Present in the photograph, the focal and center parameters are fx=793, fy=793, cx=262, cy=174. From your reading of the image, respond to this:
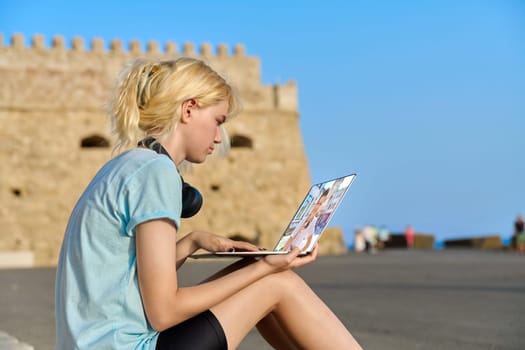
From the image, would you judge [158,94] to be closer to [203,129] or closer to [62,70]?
[203,129]

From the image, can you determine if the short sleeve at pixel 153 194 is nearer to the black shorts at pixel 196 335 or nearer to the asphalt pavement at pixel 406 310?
the black shorts at pixel 196 335

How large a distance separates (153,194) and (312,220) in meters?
0.64

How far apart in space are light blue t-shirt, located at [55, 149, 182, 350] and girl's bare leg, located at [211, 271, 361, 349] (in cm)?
36

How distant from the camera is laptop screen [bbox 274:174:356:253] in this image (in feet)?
8.02

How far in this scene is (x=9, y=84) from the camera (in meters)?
22.3

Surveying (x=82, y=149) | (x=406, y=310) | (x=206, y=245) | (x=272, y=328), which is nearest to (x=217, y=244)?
(x=206, y=245)

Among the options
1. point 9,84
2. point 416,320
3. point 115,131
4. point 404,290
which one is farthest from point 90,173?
point 115,131

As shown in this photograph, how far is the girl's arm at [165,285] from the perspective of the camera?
6.68 feet

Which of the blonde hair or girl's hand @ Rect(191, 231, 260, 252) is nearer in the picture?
the blonde hair

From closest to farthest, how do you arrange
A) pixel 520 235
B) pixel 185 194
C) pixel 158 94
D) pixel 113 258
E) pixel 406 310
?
pixel 113 258, pixel 158 94, pixel 185 194, pixel 406 310, pixel 520 235

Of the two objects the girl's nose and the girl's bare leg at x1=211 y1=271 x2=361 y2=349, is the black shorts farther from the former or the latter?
the girl's nose

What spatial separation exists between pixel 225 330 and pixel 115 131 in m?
0.67

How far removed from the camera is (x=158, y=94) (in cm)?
226

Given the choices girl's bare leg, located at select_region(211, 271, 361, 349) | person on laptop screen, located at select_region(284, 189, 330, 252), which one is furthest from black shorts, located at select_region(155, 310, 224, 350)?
person on laptop screen, located at select_region(284, 189, 330, 252)
